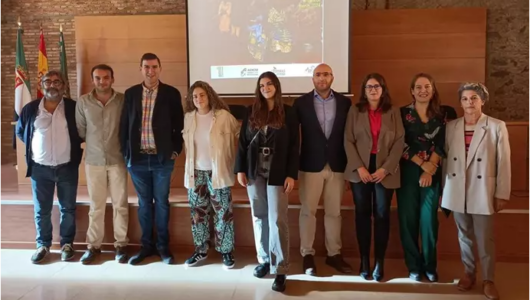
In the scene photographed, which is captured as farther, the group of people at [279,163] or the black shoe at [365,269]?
the black shoe at [365,269]

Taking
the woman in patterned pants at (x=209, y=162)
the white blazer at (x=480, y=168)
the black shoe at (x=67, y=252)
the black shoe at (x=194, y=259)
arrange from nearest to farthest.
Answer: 1. the white blazer at (x=480, y=168)
2. the woman in patterned pants at (x=209, y=162)
3. the black shoe at (x=194, y=259)
4. the black shoe at (x=67, y=252)

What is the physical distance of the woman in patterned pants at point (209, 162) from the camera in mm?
3307

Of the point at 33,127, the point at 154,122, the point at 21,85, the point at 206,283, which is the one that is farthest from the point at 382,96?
the point at 21,85

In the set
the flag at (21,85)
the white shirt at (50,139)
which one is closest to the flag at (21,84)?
the flag at (21,85)

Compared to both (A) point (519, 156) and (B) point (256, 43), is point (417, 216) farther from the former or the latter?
(B) point (256, 43)

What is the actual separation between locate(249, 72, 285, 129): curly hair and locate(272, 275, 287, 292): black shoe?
105 centimetres

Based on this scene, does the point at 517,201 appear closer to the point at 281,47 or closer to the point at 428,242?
the point at 428,242

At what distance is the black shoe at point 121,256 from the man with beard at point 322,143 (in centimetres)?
151

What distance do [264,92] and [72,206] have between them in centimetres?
191

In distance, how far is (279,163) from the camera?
118 inches

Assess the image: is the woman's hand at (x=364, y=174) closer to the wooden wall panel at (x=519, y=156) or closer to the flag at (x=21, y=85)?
the wooden wall panel at (x=519, y=156)

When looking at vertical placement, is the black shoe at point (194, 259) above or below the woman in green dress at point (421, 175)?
below


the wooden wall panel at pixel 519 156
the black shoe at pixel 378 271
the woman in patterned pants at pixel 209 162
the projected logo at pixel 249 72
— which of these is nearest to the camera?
the black shoe at pixel 378 271

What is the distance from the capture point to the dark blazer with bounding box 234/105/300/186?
119 inches
